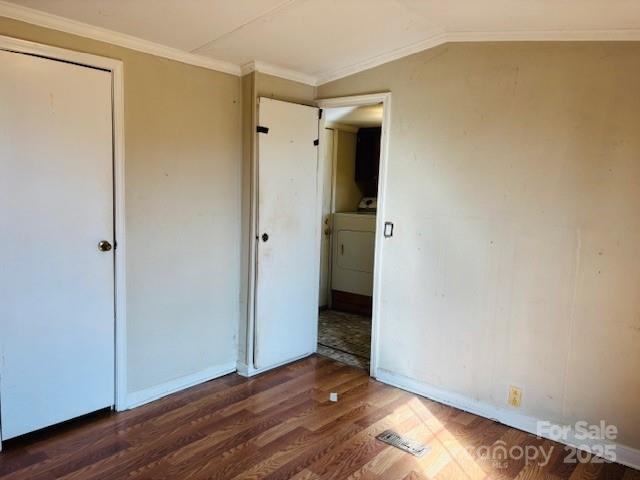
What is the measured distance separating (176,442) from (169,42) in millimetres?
2212

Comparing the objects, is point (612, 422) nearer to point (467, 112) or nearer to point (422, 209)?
point (422, 209)

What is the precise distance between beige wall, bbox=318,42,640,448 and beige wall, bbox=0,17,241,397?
1.10 metres

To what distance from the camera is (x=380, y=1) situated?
223 cm

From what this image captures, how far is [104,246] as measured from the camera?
8.25 feet

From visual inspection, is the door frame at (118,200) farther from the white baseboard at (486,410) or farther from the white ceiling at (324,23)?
the white baseboard at (486,410)

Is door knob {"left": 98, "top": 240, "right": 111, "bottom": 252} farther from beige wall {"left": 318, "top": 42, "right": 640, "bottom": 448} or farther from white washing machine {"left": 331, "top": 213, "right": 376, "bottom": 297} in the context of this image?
white washing machine {"left": 331, "top": 213, "right": 376, "bottom": 297}

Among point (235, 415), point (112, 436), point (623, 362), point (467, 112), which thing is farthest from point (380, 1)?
point (112, 436)

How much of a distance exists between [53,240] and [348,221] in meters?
3.00

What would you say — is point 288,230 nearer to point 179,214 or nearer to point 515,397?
→ point 179,214

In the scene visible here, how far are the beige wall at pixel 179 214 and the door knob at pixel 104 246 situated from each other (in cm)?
14

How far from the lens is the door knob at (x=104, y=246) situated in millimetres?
2500

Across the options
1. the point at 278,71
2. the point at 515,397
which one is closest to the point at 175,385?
the point at 515,397

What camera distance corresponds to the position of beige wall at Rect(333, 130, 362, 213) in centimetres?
492

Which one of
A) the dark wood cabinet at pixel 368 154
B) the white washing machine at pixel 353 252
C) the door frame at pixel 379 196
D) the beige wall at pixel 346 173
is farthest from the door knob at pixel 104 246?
the dark wood cabinet at pixel 368 154
